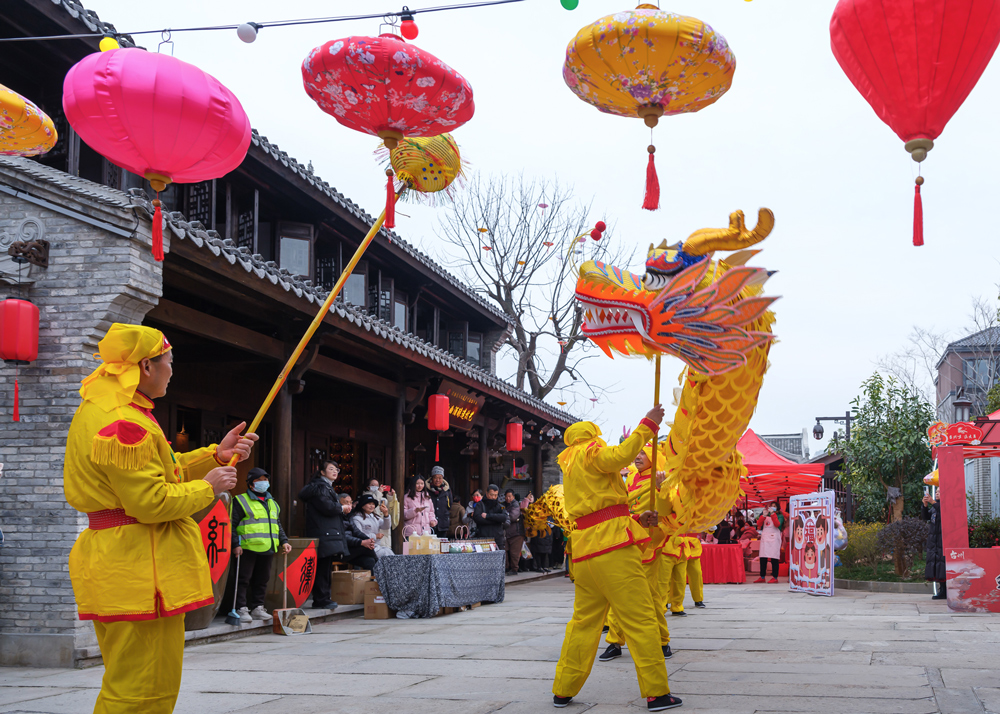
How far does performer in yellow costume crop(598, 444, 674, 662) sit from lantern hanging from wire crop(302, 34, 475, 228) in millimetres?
2751

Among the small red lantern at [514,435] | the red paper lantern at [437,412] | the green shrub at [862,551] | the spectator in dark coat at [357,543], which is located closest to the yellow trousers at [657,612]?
the spectator in dark coat at [357,543]

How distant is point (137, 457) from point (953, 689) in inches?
176

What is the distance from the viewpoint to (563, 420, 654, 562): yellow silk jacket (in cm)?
495

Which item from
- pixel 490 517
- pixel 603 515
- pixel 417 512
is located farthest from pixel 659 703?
pixel 490 517

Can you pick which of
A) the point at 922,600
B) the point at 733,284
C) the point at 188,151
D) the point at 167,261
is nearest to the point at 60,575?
the point at 167,261

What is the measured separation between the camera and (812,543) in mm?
13273

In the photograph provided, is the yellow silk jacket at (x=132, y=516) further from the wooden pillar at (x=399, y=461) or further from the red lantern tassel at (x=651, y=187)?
the wooden pillar at (x=399, y=461)

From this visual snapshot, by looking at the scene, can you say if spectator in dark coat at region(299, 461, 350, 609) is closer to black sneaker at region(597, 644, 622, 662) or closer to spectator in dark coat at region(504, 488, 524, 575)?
black sneaker at region(597, 644, 622, 662)

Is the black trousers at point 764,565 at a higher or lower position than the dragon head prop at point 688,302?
lower

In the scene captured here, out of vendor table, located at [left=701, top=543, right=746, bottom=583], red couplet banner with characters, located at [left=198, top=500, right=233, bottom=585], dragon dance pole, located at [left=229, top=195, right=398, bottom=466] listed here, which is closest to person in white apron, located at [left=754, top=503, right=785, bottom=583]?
vendor table, located at [left=701, top=543, right=746, bottom=583]

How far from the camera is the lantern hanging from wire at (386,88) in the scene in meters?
4.52

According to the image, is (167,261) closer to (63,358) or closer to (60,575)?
(63,358)

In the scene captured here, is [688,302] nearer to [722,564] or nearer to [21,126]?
[21,126]

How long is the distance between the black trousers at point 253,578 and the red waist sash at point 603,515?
424 centimetres
